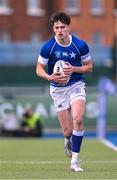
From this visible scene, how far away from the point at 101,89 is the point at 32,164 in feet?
57.2

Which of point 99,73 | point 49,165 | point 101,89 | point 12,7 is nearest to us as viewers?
point 49,165

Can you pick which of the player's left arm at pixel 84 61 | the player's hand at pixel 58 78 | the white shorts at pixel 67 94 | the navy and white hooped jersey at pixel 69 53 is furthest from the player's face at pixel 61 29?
the white shorts at pixel 67 94

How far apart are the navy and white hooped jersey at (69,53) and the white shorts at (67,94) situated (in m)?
0.10

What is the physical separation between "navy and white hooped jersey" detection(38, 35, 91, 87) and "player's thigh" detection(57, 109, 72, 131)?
1.99 ft

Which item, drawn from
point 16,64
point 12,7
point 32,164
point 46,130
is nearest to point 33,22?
point 12,7

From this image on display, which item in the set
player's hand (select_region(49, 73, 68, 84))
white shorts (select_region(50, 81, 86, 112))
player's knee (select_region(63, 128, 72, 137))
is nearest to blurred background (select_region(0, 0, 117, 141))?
player's knee (select_region(63, 128, 72, 137))

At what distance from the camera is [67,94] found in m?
13.6

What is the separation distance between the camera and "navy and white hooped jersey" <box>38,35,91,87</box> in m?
13.3

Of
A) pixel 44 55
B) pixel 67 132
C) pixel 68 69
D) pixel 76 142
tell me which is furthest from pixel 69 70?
pixel 67 132

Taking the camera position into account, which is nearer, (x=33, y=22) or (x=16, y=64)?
(x=16, y=64)

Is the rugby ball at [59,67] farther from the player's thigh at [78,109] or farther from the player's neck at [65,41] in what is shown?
the player's thigh at [78,109]

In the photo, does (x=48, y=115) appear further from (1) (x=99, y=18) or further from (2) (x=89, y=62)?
(1) (x=99, y=18)

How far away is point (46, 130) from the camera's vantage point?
106 feet

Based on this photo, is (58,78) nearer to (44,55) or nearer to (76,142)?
(44,55)
